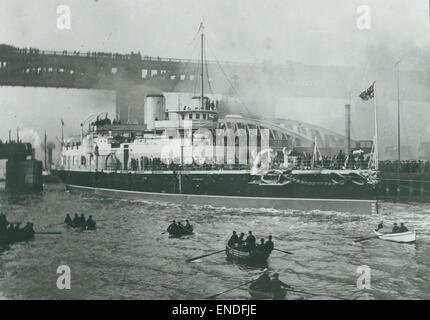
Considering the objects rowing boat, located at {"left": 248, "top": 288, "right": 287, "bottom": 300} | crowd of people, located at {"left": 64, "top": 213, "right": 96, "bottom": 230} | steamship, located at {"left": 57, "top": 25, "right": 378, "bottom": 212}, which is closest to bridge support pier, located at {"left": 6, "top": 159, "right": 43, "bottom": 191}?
steamship, located at {"left": 57, "top": 25, "right": 378, "bottom": 212}

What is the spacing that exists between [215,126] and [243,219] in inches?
692

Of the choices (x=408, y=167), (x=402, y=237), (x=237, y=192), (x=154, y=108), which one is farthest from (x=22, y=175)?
(x=402, y=237)

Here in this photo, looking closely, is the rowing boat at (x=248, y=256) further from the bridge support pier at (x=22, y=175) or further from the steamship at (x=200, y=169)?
the bridge support pier at (x=22, y=175)

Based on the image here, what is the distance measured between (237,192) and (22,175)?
40.6 m

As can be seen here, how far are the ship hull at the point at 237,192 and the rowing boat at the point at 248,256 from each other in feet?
45.4

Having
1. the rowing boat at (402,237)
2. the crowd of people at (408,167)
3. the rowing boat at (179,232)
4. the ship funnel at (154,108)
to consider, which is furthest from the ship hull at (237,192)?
the crowd of people at (408,167)

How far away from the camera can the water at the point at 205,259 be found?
15398 millimetres

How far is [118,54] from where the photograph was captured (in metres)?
56.0

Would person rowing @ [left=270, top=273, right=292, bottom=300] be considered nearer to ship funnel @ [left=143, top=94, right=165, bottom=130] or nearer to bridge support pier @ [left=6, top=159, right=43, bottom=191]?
ship funnel @ [left=143, top=94, right=165, bottom=130]

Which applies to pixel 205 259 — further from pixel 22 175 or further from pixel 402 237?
pixel 22 175

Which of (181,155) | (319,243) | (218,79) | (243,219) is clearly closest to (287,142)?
(218,79)

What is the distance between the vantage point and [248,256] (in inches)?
722

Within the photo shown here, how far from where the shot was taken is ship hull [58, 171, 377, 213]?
30859 mm

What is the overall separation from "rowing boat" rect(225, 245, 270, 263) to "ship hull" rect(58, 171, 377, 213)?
13.9 m
